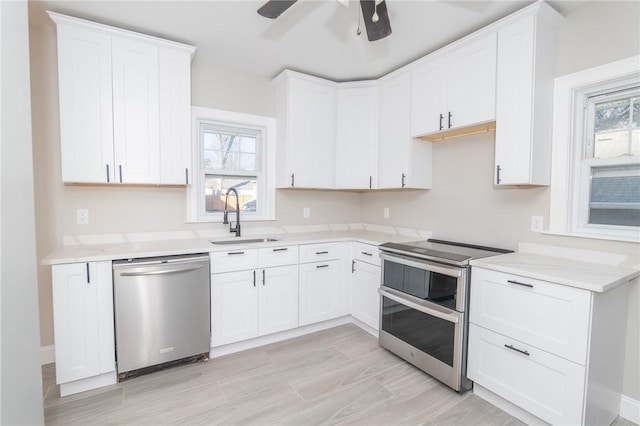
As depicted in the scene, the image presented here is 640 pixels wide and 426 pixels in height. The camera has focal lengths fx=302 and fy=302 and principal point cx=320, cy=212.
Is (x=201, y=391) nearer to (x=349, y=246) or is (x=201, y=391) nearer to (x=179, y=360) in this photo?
(x=179, y=360)

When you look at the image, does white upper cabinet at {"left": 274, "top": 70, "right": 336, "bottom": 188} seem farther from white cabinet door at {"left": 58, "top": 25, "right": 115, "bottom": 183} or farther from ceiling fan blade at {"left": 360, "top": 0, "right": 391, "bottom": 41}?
white cabinet door at {"left": 58, "top": 25, "right": 115, "bottom": 183}

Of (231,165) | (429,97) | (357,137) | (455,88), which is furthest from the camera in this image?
(357,137)

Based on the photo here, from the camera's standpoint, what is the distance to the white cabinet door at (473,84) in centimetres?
225

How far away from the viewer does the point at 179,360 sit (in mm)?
2453

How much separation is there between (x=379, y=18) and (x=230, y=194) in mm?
2147

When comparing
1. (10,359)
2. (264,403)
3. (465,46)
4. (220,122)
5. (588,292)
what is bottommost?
(264,403)

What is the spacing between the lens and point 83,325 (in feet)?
6.77

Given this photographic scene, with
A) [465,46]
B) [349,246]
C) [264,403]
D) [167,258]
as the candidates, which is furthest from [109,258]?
[465,46]

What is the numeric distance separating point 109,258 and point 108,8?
5.85ft

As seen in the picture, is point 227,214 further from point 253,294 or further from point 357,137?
point 357,137

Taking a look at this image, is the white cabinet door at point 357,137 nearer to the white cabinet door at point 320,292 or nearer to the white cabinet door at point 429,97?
the white cabinet door at point 429,97

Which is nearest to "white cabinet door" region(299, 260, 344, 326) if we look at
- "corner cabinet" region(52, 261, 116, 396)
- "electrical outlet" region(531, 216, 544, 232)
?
"corner cabinet" region(52, 261, 116, 396)

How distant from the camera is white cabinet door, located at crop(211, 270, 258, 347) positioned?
2.51 metres

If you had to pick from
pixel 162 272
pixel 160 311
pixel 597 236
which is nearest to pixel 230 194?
pixel 162 272
